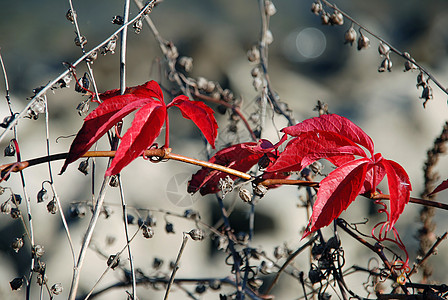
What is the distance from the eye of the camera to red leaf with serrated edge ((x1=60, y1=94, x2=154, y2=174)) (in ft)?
1.84

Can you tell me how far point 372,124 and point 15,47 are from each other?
1542 mm

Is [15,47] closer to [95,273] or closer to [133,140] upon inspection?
[95,273]

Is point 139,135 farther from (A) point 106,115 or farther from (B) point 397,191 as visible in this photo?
(B) point 397,191

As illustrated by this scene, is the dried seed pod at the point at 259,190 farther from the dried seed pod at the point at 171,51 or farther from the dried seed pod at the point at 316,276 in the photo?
the dried seed pod at the point at 171,51

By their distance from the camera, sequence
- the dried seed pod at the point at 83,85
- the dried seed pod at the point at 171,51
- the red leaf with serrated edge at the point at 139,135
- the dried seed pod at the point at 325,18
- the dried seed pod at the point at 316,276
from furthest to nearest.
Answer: the dried seed pod at the point at 171,51, the dried seed pod at the point at 325,18, the dried seed pod at the point at 316,276, the dried seed pod at the point at 83,85, the red leaf with serrated edge at the point at 139,135

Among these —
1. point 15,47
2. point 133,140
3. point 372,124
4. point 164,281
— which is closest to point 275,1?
point 372,124

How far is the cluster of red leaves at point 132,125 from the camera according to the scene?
554 mm

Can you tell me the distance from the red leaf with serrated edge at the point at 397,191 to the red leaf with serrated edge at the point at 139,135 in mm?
321

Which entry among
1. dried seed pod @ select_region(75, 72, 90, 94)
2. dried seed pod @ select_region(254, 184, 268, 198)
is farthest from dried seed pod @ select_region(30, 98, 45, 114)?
dried seed pod @ select_region(254, 184, 268, 198)

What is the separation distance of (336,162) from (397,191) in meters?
0.10

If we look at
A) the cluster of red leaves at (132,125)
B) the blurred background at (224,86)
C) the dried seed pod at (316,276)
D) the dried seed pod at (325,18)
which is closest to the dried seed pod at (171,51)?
the blurred background at (224,86)

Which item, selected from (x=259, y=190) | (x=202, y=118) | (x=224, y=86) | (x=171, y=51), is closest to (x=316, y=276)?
(x=259, y=190)

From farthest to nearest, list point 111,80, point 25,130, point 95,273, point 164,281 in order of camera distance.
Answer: point 111,80 → point 25,130 → point 95,273 → point 164,281

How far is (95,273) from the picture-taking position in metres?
1.45
